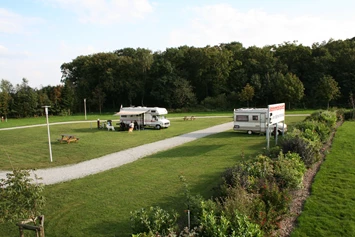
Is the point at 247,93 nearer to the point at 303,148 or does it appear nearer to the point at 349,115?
the point at 349,115

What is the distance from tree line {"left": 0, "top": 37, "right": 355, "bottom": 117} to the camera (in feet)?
176

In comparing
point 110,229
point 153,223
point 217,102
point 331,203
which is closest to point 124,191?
point 110,229

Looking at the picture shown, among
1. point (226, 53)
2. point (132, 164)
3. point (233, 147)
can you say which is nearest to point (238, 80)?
point (226, 53)

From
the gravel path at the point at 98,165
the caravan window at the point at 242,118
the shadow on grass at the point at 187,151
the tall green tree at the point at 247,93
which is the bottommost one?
the gravel path at the point at 98,165

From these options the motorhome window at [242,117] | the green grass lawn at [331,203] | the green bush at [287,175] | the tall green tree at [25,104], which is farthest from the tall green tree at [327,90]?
the tall green tree at [25,104]

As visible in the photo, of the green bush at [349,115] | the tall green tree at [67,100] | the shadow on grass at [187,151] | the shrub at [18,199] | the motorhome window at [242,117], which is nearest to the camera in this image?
the shrub at [18,199]

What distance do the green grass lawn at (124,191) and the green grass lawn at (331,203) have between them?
302 centimetres

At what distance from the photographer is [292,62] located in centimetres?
5906

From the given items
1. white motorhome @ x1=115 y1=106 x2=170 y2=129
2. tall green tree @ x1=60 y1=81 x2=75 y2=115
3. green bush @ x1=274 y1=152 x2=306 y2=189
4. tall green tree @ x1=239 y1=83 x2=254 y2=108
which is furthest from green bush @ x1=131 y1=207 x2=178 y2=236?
tall green tree @ x1=60 y1=81 x2=75 y2=115

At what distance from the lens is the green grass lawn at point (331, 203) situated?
6562 millimetres

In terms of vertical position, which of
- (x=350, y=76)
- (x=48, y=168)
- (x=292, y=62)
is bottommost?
(x=48, y=168)

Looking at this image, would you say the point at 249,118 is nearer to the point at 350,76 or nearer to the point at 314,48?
the point at 350,76

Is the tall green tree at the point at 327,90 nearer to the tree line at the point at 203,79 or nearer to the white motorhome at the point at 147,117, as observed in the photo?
the tree line at the point at 203,79

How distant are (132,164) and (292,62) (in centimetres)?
5426
